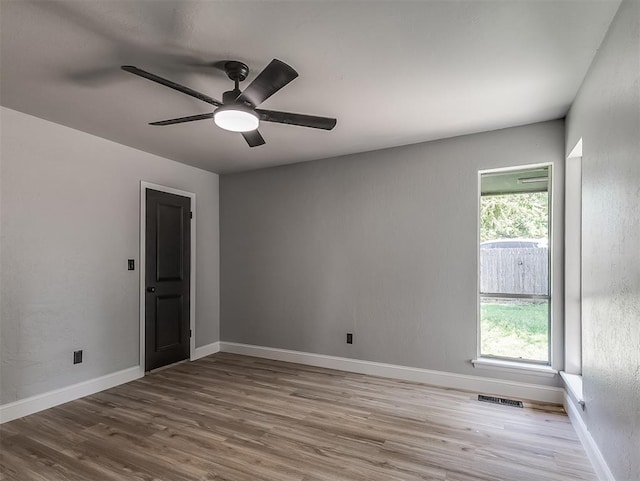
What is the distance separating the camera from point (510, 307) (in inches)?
131

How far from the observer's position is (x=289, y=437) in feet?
8.15

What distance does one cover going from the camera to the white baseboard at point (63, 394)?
2.74m

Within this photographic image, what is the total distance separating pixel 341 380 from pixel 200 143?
117 inches

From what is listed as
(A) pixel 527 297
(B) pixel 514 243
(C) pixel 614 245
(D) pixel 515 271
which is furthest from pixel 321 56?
(A) pixel 527 297

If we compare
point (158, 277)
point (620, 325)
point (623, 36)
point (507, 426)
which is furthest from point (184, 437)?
point (623, 36)

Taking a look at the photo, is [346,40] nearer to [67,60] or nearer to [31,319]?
[67,60]

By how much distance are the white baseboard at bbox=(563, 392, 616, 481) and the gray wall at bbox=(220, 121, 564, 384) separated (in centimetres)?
37

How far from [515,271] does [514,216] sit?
54cm

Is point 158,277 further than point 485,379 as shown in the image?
Yes

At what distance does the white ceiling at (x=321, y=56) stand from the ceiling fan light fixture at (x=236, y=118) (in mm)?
331

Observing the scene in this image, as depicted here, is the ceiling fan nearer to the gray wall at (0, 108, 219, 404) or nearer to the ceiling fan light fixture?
the ceiling fan light fixture

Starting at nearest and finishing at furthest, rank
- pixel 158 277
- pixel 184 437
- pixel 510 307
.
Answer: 1. pixel 184 437
2. pixel 510 307
3. pixel 158 277

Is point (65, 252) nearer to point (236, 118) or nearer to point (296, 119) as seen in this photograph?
point (236, 118)

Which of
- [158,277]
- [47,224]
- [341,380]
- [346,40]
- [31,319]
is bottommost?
[341,380]
